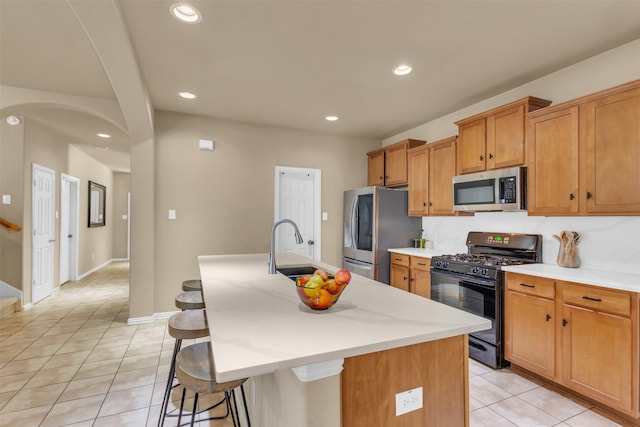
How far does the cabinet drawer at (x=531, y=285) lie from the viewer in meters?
2.34

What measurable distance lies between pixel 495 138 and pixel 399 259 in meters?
1.72

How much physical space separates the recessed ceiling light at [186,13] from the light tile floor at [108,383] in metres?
2.53

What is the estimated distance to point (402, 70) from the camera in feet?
9.12

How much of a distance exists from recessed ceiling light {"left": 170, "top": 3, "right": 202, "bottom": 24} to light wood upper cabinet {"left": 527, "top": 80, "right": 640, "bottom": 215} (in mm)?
2655

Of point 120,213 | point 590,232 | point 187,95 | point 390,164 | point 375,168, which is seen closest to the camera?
point 590,232

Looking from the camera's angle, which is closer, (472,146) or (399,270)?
(472,146)

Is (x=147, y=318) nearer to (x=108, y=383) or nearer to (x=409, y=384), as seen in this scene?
(x=108, y=383)

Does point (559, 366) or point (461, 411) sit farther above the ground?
point (461, 411)

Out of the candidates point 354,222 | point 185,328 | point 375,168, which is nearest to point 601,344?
point 185,328

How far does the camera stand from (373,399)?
1117 millimetres

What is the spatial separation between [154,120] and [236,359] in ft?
12.3

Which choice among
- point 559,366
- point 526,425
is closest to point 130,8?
point 526,425

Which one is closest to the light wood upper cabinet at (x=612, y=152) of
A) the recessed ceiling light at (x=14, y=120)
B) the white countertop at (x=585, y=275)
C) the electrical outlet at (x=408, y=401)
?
the white countertop at (x=585, y=275)

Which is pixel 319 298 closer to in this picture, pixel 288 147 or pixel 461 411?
pixel 461 411
